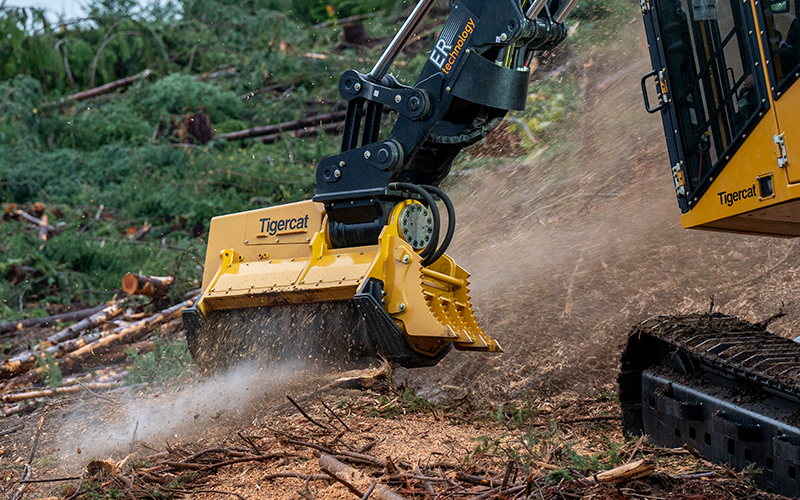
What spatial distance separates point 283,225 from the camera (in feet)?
15.5

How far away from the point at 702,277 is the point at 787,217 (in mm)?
2507

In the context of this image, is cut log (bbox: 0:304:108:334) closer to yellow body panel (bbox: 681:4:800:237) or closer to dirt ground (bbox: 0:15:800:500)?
dirt ground (bbox: 0:15:800:500)

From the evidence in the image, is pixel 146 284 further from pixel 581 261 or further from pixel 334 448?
pixel 334 448

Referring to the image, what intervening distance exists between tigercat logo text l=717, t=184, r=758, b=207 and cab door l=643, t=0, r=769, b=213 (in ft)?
0.35

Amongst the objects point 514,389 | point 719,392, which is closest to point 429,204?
point 514,389

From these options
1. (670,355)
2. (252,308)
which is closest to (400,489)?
(670,355)

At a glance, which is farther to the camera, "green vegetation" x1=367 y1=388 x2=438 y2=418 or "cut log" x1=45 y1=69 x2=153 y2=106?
"cut log" x1=45 y1=69 x2=153 y2=106

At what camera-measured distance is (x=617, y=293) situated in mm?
5750

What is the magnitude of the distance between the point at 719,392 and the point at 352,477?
1664 millimetres

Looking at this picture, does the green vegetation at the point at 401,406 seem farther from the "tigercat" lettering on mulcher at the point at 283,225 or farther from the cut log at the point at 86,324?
the cut log at the point at 86,324

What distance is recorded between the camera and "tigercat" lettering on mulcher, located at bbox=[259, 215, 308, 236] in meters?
4.64

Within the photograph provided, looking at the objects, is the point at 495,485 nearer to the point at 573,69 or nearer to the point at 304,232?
the point at 304,232

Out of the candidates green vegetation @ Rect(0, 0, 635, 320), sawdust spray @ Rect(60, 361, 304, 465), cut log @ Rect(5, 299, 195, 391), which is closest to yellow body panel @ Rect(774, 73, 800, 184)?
sawdust spray @ Rect(60, 361, 304, 465)

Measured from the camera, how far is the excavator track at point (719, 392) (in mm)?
2950
